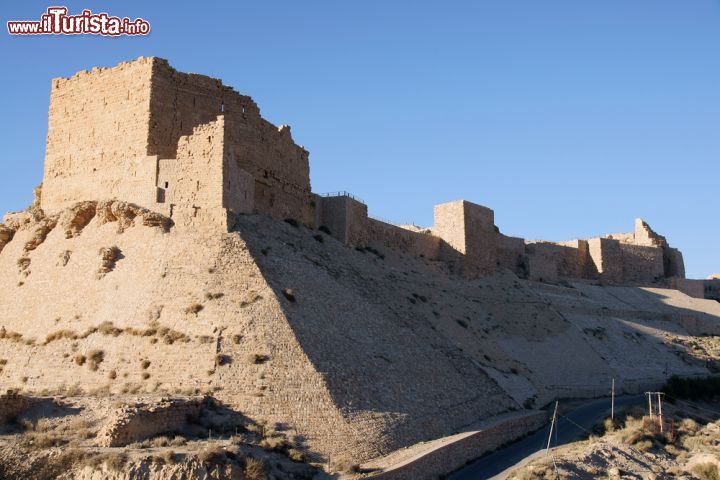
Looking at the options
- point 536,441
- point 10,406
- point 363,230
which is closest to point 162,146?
point 363,230

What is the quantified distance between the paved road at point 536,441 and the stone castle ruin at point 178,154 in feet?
32.2

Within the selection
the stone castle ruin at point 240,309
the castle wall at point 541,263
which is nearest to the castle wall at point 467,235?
the stone castle ruin at point 240,309

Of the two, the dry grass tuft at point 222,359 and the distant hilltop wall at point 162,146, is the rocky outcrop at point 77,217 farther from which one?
the dry grass tuft at point 222,359

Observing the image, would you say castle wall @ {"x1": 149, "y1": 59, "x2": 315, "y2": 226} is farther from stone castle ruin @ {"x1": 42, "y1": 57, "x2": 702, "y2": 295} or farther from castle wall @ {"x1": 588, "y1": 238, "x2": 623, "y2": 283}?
castle wall @ {"x1": 588, "y1": 238, "x2": 623, "y2": 283}

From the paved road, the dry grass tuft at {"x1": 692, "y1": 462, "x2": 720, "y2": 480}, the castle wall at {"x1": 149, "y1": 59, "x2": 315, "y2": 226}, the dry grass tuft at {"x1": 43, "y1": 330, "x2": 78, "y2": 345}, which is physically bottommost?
the dry grass tuft at {"x1": 692, "y1": 462, "x2": 720, "y2": 480}

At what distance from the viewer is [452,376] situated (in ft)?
80.0

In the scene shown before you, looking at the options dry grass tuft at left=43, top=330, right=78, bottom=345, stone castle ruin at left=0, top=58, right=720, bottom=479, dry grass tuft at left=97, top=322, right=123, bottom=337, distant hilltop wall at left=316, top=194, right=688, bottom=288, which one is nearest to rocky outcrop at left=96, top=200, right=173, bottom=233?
A: stone castle ruin at left=0, top=58, right=720, bottom=479

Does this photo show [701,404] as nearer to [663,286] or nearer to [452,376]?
[452,376]

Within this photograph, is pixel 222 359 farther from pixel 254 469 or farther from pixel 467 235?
pixel 467 235

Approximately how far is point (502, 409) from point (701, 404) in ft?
35.9

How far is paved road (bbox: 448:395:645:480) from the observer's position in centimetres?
2016

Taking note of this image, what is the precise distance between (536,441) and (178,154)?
14.0 m

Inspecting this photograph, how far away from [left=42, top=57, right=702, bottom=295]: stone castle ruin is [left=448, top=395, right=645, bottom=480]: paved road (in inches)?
386

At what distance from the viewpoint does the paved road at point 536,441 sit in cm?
2016
